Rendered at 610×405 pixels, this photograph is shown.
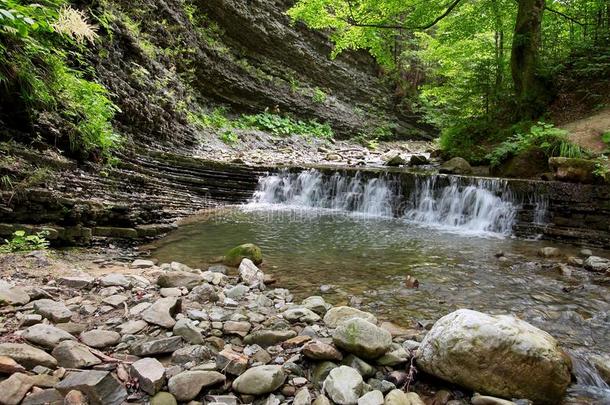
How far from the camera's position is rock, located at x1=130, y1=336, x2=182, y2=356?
7.07ft

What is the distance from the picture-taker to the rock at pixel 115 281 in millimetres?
3213

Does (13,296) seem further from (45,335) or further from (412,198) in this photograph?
(412,198)

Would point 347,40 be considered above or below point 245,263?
above

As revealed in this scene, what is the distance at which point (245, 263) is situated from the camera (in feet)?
14.3

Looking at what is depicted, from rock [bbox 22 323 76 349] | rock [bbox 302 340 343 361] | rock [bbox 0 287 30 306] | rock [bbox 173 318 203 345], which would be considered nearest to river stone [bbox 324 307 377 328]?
rock [bbox 302 340 343 361]

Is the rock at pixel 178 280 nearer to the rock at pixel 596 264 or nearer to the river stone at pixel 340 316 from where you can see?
the river stone at pixel 340 316

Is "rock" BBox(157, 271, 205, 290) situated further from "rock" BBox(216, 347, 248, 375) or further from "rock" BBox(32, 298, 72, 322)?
"rock" BBox(216, 347, 248, 375)

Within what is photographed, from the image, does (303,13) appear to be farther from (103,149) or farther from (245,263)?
(245,263)

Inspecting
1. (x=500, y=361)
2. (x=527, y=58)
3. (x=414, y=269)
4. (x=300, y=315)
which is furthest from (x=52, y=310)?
(x=527, y=58)

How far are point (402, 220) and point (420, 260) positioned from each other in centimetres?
346

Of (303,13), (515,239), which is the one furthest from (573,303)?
(303,13)

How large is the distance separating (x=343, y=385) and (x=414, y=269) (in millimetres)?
3102

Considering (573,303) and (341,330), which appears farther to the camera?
(573,303)

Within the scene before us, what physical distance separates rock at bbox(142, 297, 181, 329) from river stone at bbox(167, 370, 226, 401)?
0.62 metres
